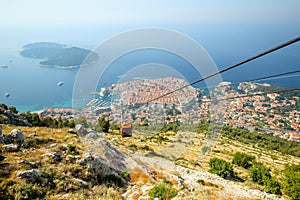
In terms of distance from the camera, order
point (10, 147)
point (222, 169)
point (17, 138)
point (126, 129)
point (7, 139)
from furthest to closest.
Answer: point (126, 129) < point (222, 169) < point (17, 138) < point (7, 139) < point (10, 147)

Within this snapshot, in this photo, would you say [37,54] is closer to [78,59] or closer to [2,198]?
[78,59]

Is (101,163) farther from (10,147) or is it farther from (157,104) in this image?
(157,104)

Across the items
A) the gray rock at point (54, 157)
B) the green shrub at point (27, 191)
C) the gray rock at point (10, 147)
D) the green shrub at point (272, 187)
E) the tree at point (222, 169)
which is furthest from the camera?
the tree at point (222, 169)

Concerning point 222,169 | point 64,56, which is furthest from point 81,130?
point 64,56

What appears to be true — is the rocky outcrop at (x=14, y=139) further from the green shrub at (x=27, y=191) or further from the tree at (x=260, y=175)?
the tree at (x=260, y=175)

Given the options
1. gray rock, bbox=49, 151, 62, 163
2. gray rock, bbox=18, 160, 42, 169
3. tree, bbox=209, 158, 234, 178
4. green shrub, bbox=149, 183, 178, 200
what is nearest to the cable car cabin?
gray rock, bbox=49, 151, 62, 163

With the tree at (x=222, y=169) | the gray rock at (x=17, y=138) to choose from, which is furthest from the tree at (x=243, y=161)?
the gray rock at (x=17, y=138)

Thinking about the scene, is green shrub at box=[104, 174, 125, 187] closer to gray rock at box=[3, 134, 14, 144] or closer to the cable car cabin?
gray rock at box=[3, 134, 14, 144]

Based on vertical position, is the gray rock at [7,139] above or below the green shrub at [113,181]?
above

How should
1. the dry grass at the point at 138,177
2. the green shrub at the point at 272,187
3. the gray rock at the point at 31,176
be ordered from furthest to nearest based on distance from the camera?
the green shrub at the point at 272,187
the dry grass at the point at 138,177
the gray rock at the point at 31,176
